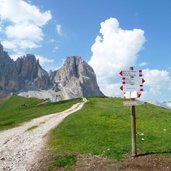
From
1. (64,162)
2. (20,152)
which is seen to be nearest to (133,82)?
(64,162)

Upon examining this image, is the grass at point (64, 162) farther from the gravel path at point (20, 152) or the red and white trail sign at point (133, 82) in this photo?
the red and white trail sign at point (133, 82)

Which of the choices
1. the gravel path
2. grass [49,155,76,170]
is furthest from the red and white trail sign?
the gravel path

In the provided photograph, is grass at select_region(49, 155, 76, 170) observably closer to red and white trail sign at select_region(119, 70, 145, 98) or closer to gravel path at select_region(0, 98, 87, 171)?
gravel path at select_region(0, 98, 87, 171)

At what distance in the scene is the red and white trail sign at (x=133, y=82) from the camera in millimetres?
24828

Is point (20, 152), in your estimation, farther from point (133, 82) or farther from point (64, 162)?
point (133, 82)

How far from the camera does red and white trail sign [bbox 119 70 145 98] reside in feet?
81.5

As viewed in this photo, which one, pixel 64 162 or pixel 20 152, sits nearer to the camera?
pixel 64 162

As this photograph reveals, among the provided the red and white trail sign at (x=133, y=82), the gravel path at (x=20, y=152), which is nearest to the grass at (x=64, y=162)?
the gravel path at (x=20, y=152)

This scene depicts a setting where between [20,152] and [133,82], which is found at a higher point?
[133,82]

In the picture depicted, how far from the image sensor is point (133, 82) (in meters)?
24.9

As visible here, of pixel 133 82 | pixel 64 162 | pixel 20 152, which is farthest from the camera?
pixel 20 152

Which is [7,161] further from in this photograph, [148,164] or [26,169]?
[148,164]

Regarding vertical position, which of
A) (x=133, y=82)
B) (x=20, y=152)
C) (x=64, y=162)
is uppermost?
(x=133, y=82)

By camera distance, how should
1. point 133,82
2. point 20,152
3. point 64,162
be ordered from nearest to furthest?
point 64,162
point 133,82
point 20,152
